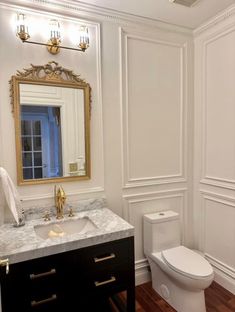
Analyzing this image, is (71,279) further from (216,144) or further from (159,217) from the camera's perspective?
(216,144)

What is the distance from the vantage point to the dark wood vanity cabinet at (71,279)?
131 cm

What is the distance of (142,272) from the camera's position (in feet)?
7.35

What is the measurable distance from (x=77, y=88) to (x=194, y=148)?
1.37 meters

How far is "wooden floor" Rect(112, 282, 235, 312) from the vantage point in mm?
1896

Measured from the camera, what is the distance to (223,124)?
212 cm

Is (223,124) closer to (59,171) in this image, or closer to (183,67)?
(183,67)

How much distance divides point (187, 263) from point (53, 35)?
2.04 metres

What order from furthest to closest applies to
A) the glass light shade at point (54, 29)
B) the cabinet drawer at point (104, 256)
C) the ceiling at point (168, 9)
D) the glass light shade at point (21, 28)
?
the ceiling at point (168, 9), the glass light shade at point (54, 29), the glass light shade at point (21, 28), the cabinet drawer at point (104, 256)

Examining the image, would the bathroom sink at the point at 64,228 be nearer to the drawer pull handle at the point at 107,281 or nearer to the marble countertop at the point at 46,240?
the marble countertop at the point at 46,240

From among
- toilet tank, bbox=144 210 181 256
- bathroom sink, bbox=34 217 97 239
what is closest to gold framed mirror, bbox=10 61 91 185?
bathroom sink, bbox=34 217 97 239

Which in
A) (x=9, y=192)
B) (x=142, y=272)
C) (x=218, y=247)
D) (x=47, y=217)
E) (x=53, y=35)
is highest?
(x=53, y=35)

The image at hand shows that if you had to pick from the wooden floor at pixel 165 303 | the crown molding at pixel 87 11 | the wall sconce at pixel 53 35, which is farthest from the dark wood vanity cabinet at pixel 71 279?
the crown molding at pixel 87 11

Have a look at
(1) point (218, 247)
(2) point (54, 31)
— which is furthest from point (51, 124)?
(1) point (218, 247)

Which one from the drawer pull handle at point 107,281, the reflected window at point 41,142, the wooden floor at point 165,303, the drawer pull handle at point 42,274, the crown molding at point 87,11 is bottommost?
the wooden floor at point 165,303
